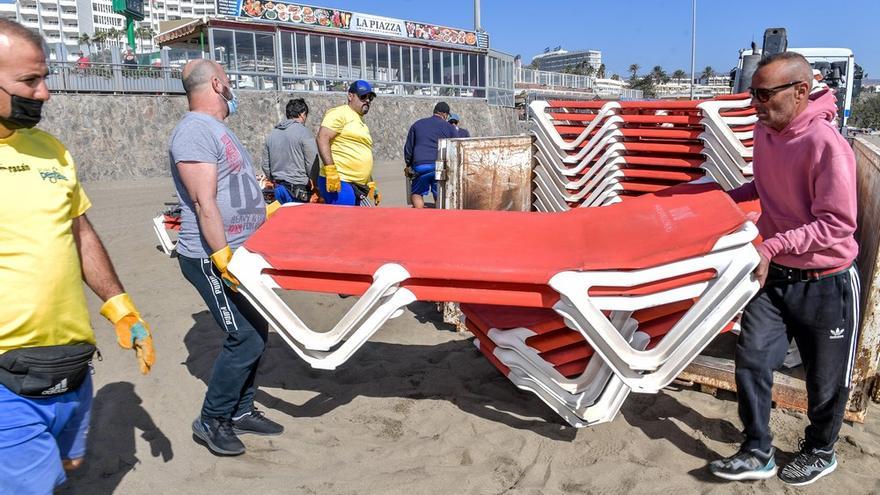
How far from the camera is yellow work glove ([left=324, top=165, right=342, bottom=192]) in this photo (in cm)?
537

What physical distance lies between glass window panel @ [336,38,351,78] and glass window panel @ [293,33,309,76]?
1516 mm

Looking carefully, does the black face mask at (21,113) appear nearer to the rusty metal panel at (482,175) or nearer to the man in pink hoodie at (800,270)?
the man in pink hoodie at (800,270)

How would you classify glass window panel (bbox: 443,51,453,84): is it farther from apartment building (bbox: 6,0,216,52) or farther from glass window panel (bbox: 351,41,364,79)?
apartment building (bbox: 6,0,216,52)

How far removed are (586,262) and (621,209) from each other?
2.38 ft

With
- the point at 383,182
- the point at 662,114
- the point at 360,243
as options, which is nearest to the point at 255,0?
the point at 383,182

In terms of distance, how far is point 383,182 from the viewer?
14.2 m

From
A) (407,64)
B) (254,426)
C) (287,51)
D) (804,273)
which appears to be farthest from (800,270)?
(407,64)

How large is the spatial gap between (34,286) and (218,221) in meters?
0.96

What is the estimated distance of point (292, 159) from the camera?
6152 mm

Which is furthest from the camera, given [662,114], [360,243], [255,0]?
[255,0]

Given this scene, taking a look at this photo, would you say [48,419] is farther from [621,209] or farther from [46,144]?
[621,209]

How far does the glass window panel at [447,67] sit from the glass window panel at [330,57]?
489cm

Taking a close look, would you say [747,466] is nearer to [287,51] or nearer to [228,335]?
[228,335]

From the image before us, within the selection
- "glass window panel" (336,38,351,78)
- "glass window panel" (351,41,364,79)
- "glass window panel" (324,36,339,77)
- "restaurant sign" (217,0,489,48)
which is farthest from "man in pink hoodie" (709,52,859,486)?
"glass window panel" (351,41,364,79)
